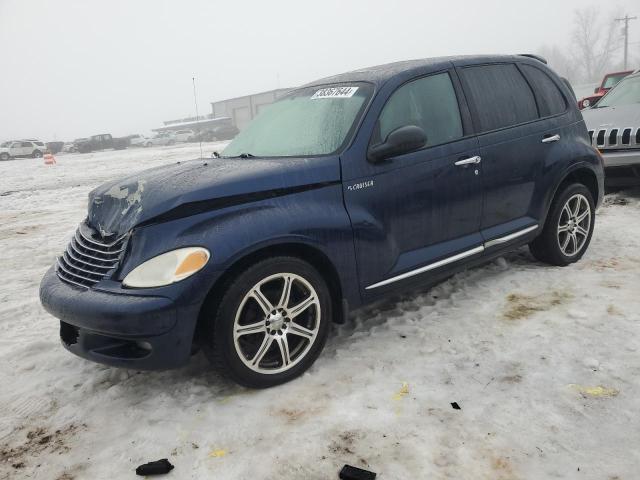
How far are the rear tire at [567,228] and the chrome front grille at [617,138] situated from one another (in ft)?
8.13

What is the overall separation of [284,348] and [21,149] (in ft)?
129

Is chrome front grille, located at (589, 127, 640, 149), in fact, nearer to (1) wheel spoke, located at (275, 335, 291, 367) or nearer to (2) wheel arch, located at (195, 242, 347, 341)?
(2) wheel arch, located at (195, 242, 347, 341)

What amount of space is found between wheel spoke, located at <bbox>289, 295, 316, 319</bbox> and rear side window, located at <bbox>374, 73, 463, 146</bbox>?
114 cm

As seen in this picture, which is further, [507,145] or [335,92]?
[507,145]

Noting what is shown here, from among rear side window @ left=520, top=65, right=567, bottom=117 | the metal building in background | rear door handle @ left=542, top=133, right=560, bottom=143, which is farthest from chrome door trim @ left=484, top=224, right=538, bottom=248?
the metal building in background

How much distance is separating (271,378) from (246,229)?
35.3 inches

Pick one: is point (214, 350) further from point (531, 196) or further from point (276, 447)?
point (531, 196)

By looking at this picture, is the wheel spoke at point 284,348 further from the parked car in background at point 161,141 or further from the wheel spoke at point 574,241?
the parked car in background at point 161,141

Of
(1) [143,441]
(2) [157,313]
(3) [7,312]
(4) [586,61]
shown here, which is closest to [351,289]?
(2) [157,313]

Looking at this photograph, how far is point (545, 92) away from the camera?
448 centimetres

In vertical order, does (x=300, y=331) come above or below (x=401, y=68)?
below

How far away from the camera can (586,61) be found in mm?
101312

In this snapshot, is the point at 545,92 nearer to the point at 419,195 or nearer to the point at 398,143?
the point at 419,195

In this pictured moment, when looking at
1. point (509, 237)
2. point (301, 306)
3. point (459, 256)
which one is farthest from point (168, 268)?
point (509, 237)
